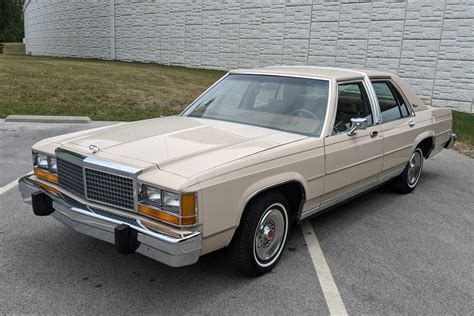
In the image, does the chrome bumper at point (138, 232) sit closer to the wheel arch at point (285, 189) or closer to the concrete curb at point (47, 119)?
the wheel arch at point (285, 189)

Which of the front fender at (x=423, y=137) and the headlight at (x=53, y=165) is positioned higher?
the headlight at (x=53, y=165)

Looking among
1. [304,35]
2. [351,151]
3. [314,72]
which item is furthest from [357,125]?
[304,35]

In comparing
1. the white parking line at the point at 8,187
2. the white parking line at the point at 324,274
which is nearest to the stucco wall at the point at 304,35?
the white parking line at the point at 324,274

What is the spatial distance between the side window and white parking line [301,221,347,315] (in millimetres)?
1045

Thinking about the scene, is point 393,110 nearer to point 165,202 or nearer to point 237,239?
point 237,239

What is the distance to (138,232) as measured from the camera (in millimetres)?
2939

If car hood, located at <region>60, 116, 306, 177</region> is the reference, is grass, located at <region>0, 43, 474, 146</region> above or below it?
below

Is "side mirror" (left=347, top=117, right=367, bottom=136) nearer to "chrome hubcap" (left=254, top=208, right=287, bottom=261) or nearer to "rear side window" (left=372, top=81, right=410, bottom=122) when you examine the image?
"rear side window" (left=372, top=81, right=410, bottom=122)

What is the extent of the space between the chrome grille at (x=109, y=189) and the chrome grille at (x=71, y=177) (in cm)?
10

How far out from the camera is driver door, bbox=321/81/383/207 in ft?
13.5

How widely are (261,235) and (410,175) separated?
3.12m

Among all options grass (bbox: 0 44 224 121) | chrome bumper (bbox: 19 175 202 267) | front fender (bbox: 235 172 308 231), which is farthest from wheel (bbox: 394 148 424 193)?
grass (bbox: 0 44 224 121)

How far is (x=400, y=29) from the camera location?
1359cm

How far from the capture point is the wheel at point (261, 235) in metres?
3.30
